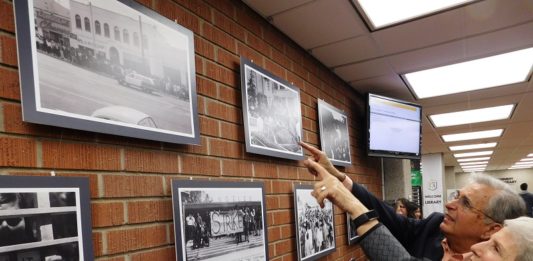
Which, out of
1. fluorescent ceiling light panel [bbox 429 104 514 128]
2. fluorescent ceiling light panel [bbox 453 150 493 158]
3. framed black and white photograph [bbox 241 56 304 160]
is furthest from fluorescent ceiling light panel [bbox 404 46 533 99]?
fluorescent ceiling light panel [bbox 453 150 493 158]

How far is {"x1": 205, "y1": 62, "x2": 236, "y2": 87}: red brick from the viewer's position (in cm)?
184

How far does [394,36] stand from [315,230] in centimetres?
157

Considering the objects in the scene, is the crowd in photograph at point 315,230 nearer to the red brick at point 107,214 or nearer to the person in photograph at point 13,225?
the red brick at point 107,214

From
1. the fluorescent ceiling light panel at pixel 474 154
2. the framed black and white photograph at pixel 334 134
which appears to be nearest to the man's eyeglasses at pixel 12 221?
the framed black and white photograph at pixel 334 134

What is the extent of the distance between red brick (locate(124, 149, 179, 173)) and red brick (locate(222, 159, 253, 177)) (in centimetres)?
35

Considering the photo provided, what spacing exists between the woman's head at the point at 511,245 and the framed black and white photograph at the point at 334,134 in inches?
68.2

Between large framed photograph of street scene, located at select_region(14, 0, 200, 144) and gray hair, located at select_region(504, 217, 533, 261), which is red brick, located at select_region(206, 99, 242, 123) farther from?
gray hair, located at select_region(504, 217, 533, 261)

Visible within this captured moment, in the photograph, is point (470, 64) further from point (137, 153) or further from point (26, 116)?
point (26, 116)

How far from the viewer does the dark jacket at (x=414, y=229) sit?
212 cm

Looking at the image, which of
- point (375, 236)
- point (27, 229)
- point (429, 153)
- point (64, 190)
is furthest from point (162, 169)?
point (429, 153)

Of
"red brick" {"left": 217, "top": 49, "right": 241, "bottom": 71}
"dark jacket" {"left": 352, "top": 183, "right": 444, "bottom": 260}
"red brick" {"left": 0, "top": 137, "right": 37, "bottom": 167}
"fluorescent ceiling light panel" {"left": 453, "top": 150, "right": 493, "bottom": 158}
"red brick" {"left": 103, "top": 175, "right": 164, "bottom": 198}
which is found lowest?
"fluorescent ceiling light panel" {"left": 453, "top": 150, "right": 493, "bottom": 158}

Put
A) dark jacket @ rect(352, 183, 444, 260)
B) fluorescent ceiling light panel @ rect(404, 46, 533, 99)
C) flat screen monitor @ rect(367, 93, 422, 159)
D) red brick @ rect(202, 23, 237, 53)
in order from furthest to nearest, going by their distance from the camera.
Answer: flat screen monitor @ rect(367, 93, 422, 159) → fluorescent ceiling light panel @ rect(404, 46, 533, 99) → dark jacket @ rect(352, 183, 444, 260) → red brick @ rect(202, 23, 237, 53)

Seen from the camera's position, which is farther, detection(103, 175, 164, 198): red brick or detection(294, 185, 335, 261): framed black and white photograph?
detection(294, 185, 335, 261): framed black and white photograph

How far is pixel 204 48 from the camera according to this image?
1.83 meters
